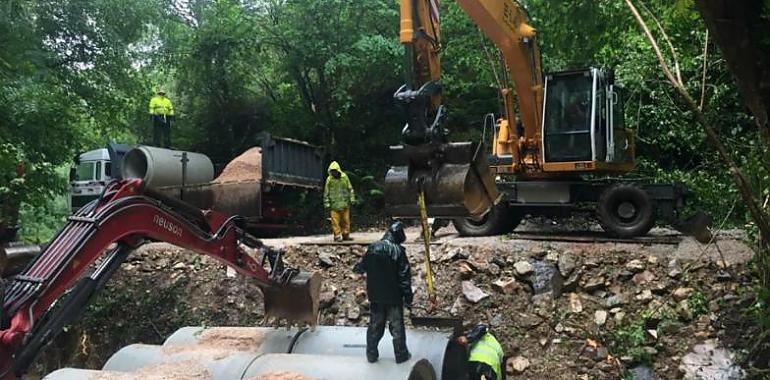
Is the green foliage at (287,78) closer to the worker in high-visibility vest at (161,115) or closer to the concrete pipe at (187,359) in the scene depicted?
the worker in high-visibility vest at (161,115)

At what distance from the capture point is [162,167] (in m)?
14.2

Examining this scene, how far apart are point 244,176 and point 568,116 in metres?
6.48

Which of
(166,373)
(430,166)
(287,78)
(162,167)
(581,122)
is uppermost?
(287,78)

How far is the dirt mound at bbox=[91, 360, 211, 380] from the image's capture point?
18.8ft

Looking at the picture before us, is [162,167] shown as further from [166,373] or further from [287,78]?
[166,373]

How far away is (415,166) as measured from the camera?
526cm

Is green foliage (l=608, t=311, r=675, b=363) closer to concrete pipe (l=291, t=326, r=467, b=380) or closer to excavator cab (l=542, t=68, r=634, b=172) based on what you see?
concrete pipe (l=291, t=326, r=467, b=380)

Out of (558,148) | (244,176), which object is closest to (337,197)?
(244,176)

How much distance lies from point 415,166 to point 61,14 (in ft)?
36.1

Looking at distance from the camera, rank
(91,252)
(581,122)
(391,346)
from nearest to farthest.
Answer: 1. (91,252)
2. (391,346)
3. (581,122)

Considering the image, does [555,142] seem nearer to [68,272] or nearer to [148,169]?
[68,272]

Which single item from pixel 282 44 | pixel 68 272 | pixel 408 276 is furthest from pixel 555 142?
pixel 282 44

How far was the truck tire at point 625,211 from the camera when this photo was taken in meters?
9.91

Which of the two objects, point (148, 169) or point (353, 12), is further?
point (353, 12)
